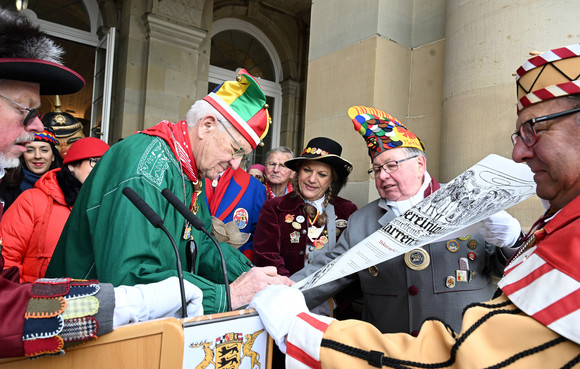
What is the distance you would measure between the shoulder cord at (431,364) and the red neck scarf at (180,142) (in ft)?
4.00

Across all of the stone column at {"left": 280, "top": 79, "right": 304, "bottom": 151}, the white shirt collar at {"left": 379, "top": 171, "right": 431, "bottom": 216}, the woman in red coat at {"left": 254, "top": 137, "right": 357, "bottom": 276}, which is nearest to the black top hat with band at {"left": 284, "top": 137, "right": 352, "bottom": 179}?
the woman in red coat at {"left": 254, "top": 137, "right": 357, "bottom": 276}

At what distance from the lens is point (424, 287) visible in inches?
88.0

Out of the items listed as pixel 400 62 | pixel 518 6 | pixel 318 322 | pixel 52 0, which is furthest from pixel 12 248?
pixel 52 0

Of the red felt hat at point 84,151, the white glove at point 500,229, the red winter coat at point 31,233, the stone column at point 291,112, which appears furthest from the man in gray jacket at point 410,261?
the stone column at point 291,112

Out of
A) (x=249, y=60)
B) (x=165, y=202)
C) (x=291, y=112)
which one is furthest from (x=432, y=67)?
(x=249, y=60)

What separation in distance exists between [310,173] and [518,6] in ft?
6.08

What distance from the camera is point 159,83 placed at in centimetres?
820

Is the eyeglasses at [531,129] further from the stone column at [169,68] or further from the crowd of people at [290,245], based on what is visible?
the stone column at [169,68]

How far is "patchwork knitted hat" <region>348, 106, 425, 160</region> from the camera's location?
2543 millimetres

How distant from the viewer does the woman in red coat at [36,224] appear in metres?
2.96

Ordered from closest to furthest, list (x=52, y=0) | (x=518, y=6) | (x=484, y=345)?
(x=484, y=345) → (x=518, y=6) → (x=52, y=0)

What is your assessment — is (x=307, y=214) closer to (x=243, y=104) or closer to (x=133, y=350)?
(x=243, y=104)

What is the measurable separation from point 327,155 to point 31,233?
7.52 ft

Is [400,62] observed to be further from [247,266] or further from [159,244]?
[159,244]
